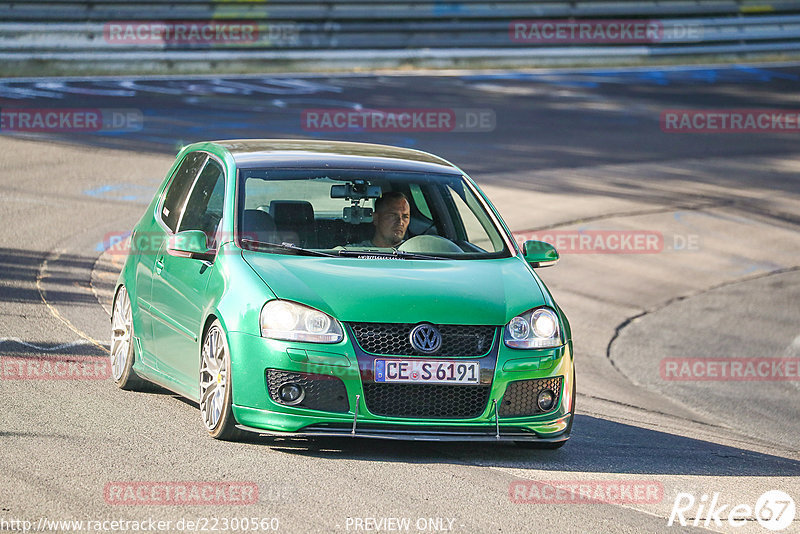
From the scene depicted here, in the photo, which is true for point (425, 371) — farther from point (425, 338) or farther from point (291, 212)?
point (291, 212)

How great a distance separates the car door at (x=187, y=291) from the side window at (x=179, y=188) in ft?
0.33

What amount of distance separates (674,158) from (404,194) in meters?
14.1

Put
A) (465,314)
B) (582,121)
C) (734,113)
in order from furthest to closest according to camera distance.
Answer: (734,113)
(582,121)
(465,314)

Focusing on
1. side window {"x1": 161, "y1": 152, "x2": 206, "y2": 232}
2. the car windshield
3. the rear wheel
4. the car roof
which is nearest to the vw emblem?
the car windshield

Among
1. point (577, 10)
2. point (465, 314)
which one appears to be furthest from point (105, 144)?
point (577, 10)

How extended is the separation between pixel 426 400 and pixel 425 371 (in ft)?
0.54

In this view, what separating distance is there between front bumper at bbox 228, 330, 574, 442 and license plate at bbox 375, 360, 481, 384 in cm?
8

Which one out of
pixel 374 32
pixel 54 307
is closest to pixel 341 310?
pixel 54 307

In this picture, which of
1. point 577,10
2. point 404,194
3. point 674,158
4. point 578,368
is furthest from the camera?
point 577,10

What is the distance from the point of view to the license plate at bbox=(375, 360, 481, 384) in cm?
632

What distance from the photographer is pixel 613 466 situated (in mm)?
6797

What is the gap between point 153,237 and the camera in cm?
802

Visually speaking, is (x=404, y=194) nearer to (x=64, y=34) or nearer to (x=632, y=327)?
(x=632, y=327)

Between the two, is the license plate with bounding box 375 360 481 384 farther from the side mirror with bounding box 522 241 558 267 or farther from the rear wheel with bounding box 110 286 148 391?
the rear wheel with bounding box 110 286 148 391
